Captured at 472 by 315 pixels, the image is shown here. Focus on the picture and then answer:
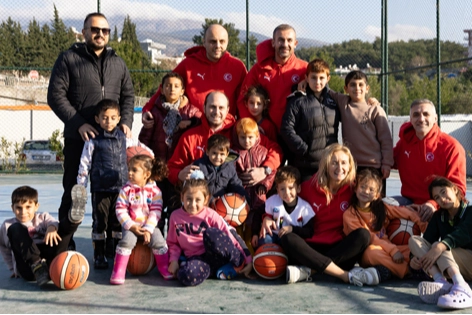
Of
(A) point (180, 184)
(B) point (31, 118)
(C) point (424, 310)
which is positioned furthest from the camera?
(B) point (31, 118)

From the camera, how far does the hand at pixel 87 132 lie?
4461 millimetres

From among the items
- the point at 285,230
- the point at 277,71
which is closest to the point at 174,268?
the point at 285,230

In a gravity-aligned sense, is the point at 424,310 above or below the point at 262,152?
below

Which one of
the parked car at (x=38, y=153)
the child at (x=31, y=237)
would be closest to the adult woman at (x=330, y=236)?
the child at (x=31, y=237)

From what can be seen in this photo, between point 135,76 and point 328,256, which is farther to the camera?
point 135,76

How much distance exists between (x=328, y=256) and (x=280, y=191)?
1.81ft

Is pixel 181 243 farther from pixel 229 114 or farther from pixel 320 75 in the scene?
pixel 320 75

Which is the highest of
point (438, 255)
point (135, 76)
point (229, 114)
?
point (135, 76)

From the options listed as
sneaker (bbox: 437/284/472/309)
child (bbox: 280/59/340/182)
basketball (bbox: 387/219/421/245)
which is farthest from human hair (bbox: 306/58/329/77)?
sneaker (bbox: 437/284/472/309)

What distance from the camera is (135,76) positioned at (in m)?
24.2

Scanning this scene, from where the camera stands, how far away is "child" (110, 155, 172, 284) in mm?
4020

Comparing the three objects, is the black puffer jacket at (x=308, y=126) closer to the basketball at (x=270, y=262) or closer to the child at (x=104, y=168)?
the basketball at (x=270, y=262)

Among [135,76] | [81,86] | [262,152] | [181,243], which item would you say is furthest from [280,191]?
[135,76]

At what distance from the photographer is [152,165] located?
4.35 meters
